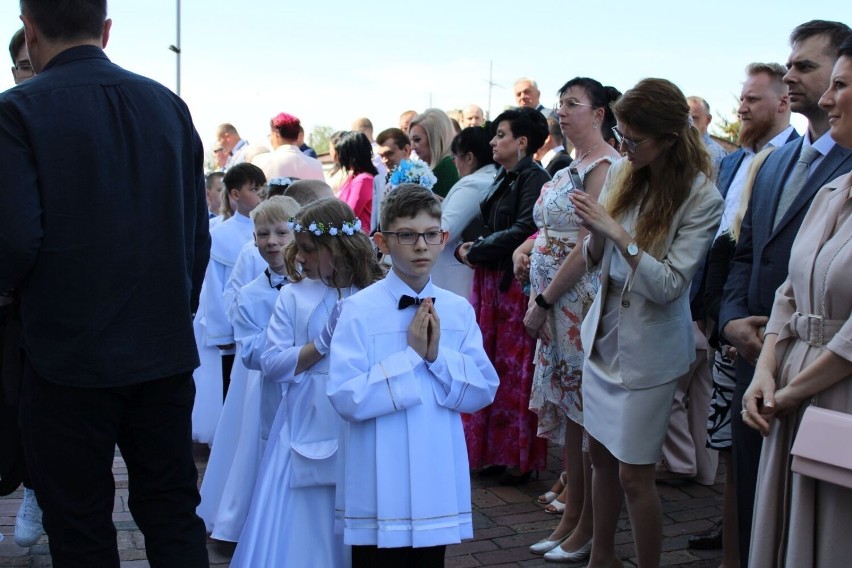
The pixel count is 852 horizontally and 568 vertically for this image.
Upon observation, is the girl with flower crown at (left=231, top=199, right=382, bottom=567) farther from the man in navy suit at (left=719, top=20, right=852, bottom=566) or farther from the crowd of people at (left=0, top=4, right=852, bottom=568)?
the man in navy suit at (left=719, top=20, right=852, bottom=566)

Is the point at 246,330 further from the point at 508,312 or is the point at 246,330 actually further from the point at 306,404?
the point at 508,312

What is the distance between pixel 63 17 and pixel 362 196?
4.75 metres

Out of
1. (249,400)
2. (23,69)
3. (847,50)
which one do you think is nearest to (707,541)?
(249,400)

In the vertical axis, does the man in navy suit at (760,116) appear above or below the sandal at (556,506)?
Result: above

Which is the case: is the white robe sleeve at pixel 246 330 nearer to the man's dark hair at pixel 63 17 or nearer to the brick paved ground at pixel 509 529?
the brick paved ground at pixel 509 529

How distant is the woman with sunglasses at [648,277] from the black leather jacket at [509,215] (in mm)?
1636

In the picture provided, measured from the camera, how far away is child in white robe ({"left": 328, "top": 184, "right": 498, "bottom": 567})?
3.12 metres

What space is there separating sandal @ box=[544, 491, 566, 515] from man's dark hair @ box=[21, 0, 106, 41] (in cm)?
347

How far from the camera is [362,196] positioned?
7.66m

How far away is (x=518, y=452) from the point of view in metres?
5.64

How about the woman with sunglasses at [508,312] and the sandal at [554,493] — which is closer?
the sandal at [554,493]

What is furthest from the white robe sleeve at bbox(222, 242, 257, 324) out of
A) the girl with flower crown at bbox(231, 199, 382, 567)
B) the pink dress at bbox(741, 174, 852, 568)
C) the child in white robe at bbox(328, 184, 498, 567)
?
the pink dress at bbox(741, 174, 852, 568)

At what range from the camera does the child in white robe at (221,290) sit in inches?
229

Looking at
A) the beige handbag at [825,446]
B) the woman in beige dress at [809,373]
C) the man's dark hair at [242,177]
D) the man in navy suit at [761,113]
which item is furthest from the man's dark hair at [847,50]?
the man's dark hair at [242,177]
